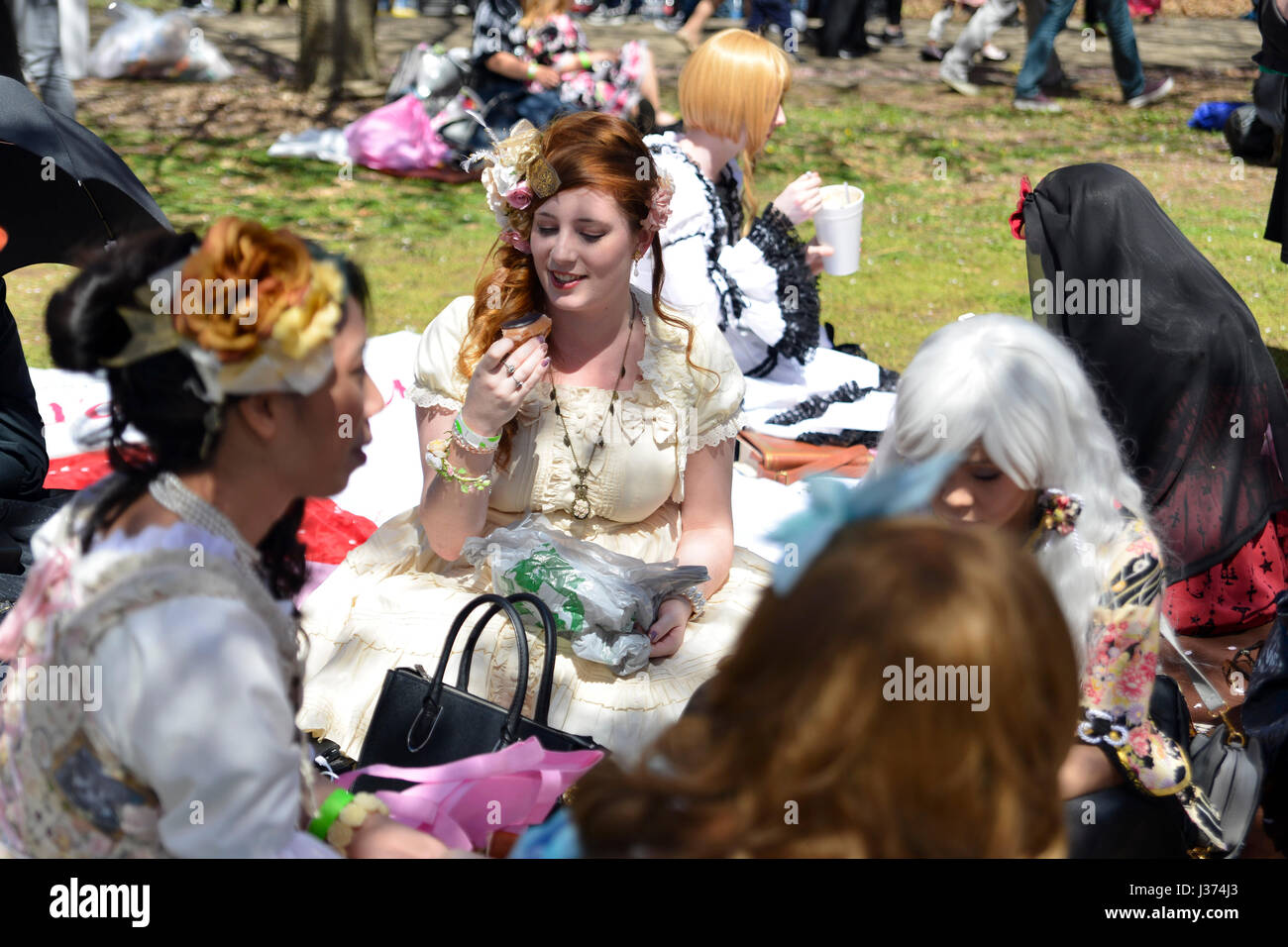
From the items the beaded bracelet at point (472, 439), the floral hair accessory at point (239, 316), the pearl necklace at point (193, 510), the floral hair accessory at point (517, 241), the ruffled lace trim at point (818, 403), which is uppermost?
the floral hair accessory at point (239, 316)

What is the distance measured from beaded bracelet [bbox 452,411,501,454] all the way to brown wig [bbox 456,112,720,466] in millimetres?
241

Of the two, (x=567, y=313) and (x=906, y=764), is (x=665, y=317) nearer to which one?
(x=567, y=313)

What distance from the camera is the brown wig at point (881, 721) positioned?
4.42ft

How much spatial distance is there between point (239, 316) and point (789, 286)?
12.9 ft

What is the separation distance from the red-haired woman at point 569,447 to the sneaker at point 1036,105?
9760mm

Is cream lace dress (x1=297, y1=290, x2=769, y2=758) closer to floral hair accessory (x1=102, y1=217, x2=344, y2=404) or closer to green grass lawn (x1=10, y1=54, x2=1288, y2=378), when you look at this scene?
floral hair accessory (x1=102, y1=217, x2=344, y2=404)

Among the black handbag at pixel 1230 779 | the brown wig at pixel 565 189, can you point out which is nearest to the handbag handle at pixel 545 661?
the brown wig at pixel 565 189

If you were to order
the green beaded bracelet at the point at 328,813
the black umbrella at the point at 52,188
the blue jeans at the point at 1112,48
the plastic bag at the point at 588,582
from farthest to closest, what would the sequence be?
the blue jeans at the point at 1112,48, the black umbrella at the point at 52,188, the plastic bag at the point at 588,582, the green beaded bracelet at the point at 328,813

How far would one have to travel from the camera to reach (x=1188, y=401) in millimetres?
4070

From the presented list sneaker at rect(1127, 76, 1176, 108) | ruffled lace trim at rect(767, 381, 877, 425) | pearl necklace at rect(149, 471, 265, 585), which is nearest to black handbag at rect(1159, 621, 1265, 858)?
pearl necklace at rect(149, 471, 265, 585)

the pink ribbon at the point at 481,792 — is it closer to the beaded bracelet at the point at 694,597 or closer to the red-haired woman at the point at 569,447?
the red-haired woman at the point at 569,447

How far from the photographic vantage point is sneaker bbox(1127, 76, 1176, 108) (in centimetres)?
1229

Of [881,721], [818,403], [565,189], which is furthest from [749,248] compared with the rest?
[881,721]
